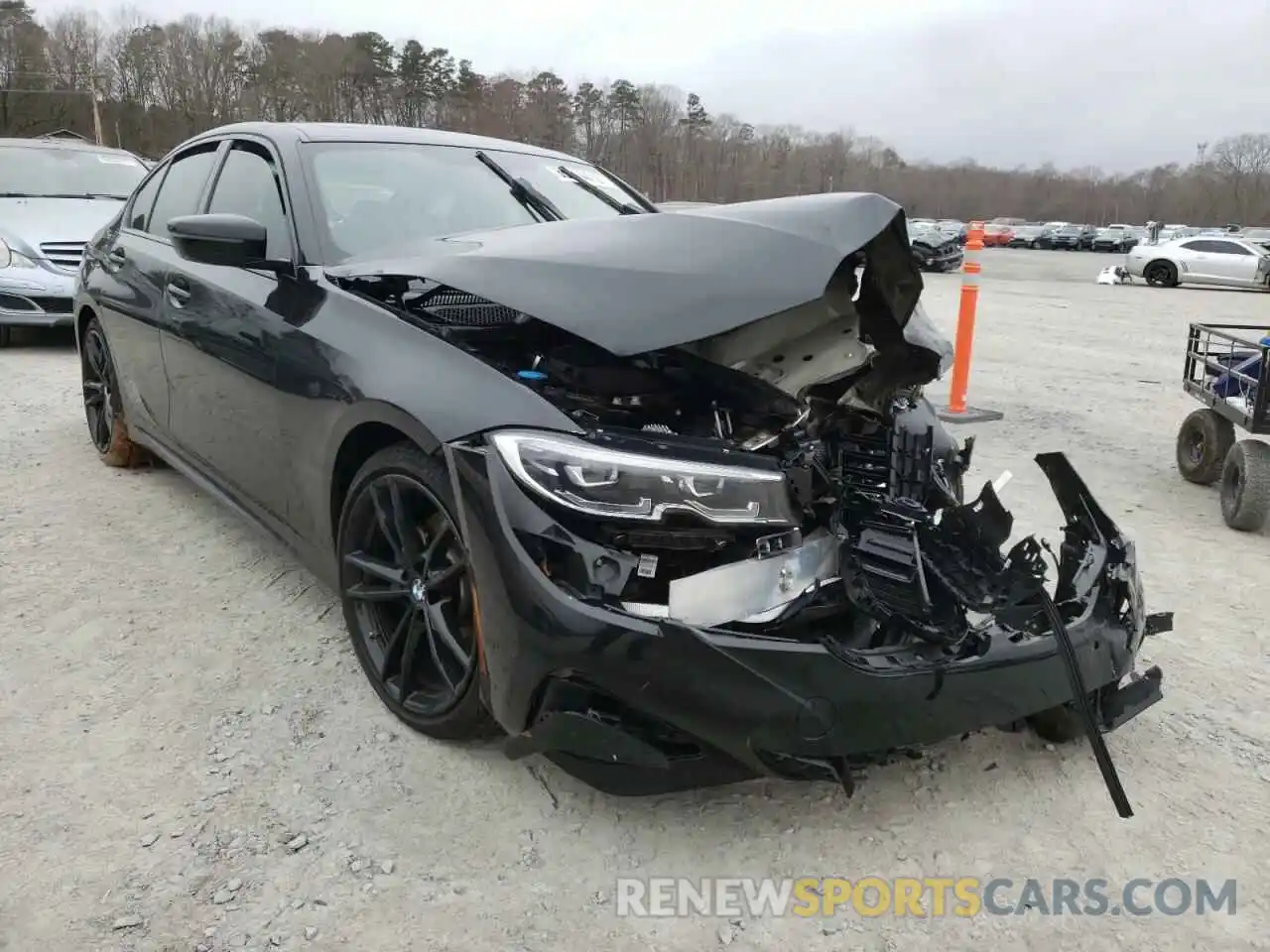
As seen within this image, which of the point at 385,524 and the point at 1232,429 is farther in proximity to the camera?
the point at 1232,429

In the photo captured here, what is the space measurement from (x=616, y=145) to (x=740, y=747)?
241ft

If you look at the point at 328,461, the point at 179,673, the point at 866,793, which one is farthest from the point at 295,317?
the point at 866,793

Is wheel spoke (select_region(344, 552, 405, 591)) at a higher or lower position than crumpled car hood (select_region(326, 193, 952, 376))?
lower

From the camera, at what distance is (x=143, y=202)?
4344 mm

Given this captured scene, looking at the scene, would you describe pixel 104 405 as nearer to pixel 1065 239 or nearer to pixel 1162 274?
pixel 1162 274

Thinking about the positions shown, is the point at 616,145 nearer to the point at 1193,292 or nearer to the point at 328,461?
the point at 1193,292

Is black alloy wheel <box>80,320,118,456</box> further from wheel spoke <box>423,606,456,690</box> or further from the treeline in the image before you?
the treeline

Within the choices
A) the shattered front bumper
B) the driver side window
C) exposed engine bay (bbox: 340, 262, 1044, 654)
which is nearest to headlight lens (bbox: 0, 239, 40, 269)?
the driver side window

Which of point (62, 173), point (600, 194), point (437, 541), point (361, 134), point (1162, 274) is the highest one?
point (62, 173)

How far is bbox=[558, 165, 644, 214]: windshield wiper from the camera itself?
12.1 feet

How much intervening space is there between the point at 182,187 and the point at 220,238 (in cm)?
159

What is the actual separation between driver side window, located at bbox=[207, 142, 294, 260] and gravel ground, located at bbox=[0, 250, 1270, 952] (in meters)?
1.27

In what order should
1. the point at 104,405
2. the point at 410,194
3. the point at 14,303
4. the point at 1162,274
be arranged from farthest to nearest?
the point at 1162,274
the point at 14,303
the point at 104,405
the point at 410,194

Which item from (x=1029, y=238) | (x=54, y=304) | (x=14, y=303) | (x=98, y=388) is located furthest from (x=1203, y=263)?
(x=1029, y=238)
